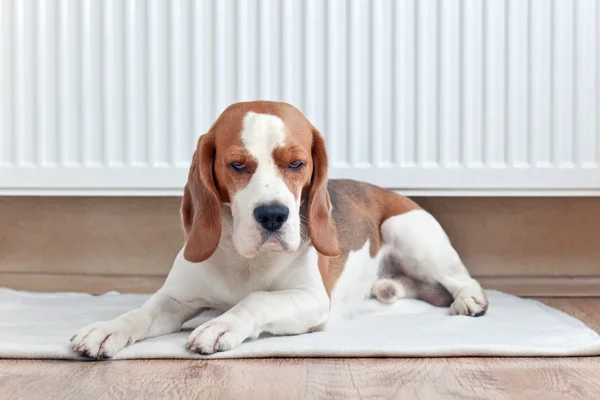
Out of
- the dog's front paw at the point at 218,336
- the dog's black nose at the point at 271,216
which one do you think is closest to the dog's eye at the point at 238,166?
the dog's black nose at the point at 271,216

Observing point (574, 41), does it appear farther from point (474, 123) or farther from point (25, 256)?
point (25, 256)

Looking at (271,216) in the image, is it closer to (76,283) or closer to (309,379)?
(309,379)

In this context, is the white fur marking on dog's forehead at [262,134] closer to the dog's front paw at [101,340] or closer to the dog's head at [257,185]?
the dog's head at [257,185]

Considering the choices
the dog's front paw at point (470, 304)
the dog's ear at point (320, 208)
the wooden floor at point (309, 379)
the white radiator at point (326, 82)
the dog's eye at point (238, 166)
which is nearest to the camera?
the wooden floor at point (309, 379)

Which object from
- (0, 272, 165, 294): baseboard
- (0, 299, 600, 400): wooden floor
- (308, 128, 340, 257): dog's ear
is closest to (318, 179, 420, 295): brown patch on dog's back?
(308, 128, 340, 257): dog's ear

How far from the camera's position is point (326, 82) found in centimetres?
227

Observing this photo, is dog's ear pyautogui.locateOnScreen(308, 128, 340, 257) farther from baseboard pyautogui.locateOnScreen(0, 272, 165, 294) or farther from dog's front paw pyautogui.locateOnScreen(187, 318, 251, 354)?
baseboard pyautogui.locateOnScreen(0, 272, 165, 294)

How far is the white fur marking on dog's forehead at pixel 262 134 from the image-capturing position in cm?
157

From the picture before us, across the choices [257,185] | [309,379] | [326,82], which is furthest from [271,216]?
[326,82]

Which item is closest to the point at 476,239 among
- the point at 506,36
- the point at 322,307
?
the point at 506,36

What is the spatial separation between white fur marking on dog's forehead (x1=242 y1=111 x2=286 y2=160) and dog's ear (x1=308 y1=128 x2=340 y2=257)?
0.15m

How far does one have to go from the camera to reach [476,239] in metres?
2.48

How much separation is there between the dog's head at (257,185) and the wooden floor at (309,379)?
265 mm

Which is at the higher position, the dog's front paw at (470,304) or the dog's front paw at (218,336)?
the dog's front paw at (218,336)
